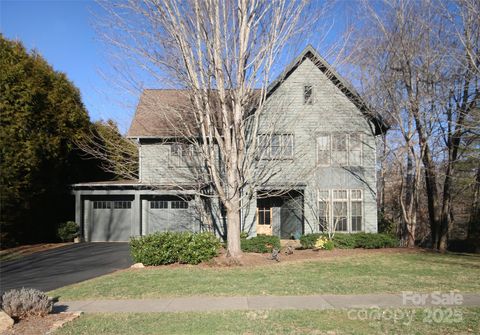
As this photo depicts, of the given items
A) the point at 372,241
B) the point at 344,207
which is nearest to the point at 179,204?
the point at 344,207

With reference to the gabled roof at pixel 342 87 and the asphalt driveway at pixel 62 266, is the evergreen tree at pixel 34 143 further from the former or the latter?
the gabled roof at pixel 342 87

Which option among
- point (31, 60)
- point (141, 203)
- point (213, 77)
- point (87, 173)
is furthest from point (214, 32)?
point (87, 173)

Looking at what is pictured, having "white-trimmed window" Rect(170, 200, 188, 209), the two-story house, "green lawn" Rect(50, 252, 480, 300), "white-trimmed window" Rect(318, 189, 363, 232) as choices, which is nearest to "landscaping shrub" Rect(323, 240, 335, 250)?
the two-story house

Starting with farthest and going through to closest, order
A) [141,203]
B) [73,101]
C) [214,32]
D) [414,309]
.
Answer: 1. [73,101]
2. [141,203]
3. [214,32]
4. [414,309]

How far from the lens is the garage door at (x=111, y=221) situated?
72.9 ft

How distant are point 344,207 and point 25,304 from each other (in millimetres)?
15265

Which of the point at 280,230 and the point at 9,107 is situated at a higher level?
the point at 9,107

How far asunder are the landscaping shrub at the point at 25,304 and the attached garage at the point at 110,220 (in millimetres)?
14982

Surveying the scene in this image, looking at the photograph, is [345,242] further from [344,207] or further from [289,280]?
[289,280]

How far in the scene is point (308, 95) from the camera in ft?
64.8

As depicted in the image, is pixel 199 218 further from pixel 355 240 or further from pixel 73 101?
pixel 73 101

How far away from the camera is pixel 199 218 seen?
2059cm

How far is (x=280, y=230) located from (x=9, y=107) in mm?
14522

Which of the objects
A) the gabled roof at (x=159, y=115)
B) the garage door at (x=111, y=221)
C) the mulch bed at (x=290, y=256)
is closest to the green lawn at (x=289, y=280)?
the mulch bed at (x=290, y=256)
